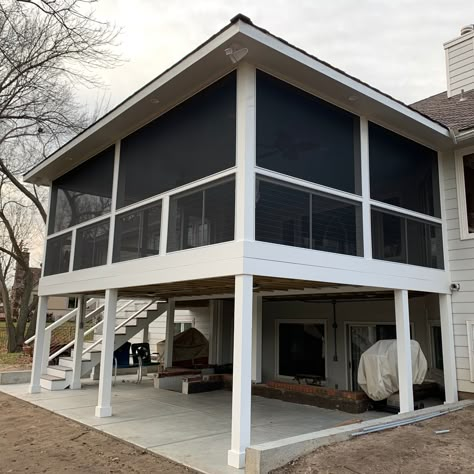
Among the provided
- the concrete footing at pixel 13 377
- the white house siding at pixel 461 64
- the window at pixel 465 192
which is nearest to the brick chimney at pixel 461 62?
the white house siding at pixel 461 64

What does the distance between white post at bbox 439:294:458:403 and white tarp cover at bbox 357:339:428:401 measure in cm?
36

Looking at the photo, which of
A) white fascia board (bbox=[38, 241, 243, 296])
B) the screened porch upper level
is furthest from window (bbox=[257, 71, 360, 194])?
white fascia board (bbox=[38, 241, 243, 296])

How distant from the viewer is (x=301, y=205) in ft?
18.4

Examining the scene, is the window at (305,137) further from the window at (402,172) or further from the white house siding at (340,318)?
the white house siding at (340,318)

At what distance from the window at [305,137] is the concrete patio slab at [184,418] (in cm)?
348

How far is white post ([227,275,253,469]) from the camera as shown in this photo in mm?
4570

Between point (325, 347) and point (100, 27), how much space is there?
872 centimetres

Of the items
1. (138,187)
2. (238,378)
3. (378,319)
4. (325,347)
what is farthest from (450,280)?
(138,187)

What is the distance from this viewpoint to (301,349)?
11.0 meters

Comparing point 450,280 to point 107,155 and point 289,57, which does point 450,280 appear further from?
point 107,155

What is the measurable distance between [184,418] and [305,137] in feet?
15.5

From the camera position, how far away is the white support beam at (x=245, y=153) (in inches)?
194

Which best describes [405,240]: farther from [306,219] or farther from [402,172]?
[306,219]

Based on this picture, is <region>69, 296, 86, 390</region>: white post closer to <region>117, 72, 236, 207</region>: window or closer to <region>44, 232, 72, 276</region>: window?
<region>44, 232, 72, 276</region>: window
